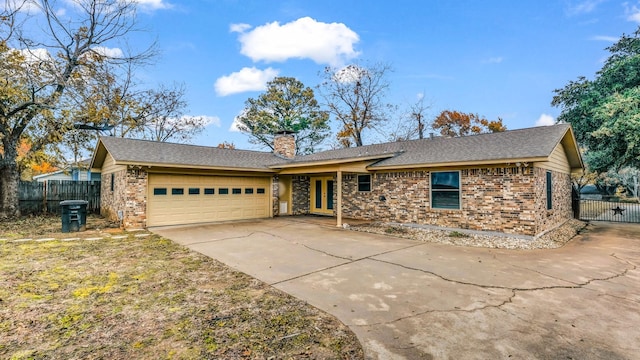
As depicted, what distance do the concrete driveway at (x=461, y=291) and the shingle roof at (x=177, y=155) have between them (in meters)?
3.38

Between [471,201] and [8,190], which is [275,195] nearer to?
[471,201]

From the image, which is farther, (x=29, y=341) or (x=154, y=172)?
(x=154, y=172)

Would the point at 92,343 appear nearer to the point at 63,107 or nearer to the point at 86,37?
the point at 63,107

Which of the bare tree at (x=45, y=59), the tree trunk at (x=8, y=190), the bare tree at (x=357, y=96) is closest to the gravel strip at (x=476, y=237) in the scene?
the bare tree at (x=45, y=59)

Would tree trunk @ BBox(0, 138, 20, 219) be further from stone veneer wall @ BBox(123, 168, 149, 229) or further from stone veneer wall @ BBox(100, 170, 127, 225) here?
stone veneer wall @ BBox(123, 168, 149, 229)

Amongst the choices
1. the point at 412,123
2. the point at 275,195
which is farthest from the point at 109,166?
the point at 412,123

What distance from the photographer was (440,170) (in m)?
9.27

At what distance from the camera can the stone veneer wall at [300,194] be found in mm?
13875

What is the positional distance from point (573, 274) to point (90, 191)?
17.7 m

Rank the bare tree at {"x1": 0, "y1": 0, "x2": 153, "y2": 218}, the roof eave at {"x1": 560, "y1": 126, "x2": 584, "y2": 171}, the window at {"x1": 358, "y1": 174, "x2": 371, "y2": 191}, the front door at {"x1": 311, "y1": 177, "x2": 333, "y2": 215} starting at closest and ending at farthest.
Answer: the bare tree at {"x1": 0, "y1": 0, "x2": 153, "y2": 218}
the roof eave at {"x1": 560, "y1": 126, "x2": 584, "y2": 171}
the window at {"x1": 358, "y1": 174, "x2": 371, "y2": 191}
the front door at {"x1": 311, "y1": 177, "x2": 333, "y2": 215}

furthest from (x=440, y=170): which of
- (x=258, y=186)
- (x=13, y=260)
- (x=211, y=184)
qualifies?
(x=13, y=260)

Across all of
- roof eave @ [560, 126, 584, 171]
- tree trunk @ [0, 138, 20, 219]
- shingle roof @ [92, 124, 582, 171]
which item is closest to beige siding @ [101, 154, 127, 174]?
shingle roof @ [92, 124, 582, 171]

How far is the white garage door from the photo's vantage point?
10.1 m

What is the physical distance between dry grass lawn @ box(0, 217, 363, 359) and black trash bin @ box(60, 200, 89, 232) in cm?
333
